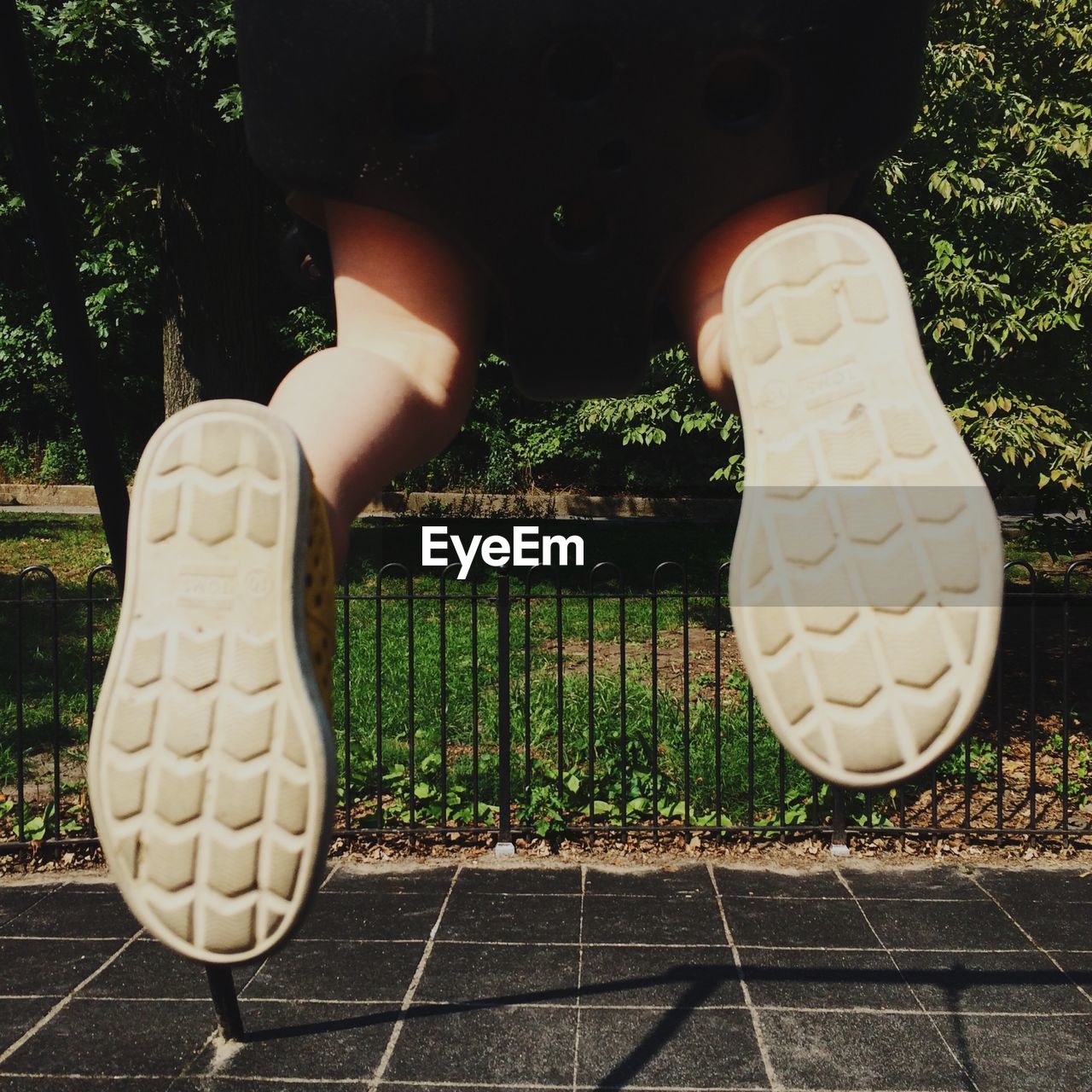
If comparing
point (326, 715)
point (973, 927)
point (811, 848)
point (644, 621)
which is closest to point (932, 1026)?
point (973, 927)

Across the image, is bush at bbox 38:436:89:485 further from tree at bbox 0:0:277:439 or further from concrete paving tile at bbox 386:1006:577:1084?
concrete paving tile at bbox 386:1006:577:1084

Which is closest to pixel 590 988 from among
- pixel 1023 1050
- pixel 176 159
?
pixel 1023 1050

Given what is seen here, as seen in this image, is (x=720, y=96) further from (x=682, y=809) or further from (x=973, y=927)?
(x=682, y=809)

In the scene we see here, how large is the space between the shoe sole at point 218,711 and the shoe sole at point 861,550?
15.8 inches

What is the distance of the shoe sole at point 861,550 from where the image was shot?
0.90 metres

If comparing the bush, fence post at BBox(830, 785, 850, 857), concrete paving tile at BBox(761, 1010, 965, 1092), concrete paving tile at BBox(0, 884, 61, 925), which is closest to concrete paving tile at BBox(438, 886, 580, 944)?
concrete paving tile at BBox(761, 1010, 965, 1092)

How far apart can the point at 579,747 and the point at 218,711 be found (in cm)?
573

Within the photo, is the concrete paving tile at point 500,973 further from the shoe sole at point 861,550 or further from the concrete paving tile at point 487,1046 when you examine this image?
the shoe sole at point 861,550

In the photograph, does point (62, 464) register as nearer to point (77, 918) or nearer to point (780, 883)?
point (77, 918)

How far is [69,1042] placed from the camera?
376 cm

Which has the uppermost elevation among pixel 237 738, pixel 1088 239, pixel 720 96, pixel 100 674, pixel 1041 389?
pixel 1088 239

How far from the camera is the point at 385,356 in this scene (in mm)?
1268

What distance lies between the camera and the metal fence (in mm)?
5773

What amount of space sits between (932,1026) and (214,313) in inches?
168
